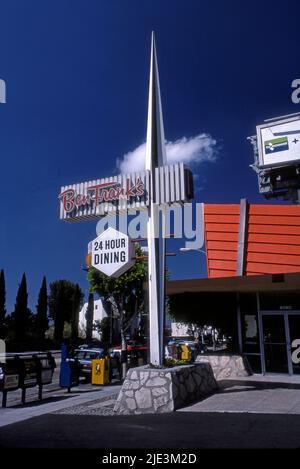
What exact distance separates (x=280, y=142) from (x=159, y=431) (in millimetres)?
35706

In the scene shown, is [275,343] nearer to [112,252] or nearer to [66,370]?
[66,370]

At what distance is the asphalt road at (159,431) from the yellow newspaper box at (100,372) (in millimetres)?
6070

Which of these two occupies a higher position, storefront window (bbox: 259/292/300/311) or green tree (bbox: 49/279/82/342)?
green tree (bbox: 49/279/82/342)

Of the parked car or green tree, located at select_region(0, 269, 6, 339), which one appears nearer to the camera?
the parked car

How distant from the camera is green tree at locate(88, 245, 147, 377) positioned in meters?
30.5

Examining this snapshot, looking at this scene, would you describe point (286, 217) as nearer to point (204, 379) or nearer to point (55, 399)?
point (204, 379)

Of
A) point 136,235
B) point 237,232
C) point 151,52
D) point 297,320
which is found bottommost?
point 297,320

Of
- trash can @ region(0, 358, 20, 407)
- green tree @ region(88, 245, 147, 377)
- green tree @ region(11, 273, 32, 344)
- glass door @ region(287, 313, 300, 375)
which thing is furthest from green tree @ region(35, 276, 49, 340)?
trash can @ region(0, 358, 20, 407)

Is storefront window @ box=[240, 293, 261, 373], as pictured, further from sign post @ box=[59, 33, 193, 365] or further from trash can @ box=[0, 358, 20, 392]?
trash can @ box=[0, 358, 20, 392]

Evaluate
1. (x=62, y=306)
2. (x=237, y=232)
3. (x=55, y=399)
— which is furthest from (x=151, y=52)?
(x=62, y=306)

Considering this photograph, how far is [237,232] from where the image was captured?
726 inches

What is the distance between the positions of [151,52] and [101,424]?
35.6ft

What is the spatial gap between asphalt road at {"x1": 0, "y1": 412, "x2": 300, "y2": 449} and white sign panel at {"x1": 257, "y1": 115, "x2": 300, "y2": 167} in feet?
107
